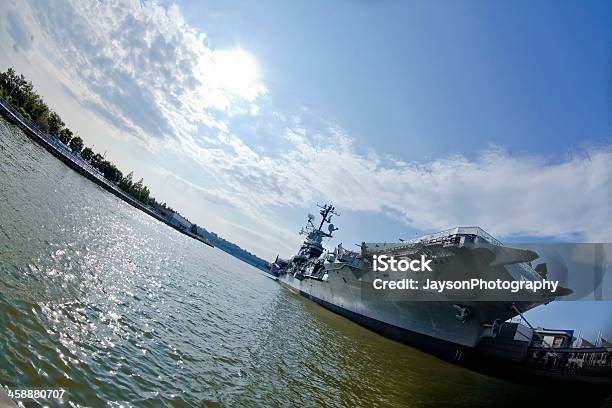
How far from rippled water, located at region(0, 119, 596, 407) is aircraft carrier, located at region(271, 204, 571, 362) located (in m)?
2.85

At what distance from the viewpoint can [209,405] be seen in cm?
566

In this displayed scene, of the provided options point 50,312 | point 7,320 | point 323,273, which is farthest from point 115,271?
point 323,273

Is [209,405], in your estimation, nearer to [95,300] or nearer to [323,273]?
[95,300]

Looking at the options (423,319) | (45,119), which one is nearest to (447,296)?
(423,319)

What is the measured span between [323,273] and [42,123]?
6534 cm

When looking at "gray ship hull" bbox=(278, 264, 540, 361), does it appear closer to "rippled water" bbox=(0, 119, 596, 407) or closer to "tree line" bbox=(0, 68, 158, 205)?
"rippled water" bbox=(0, 119, 596, 407)

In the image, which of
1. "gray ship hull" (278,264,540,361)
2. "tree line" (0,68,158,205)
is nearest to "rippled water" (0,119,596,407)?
"gray ship hull" (278,264,540,361)

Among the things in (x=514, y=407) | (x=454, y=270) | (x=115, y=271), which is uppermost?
(x=454, y=270)

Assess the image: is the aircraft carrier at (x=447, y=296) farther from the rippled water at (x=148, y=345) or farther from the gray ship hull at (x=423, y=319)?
the rippled water at (x=148, y=345)

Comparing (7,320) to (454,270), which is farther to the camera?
(454,270)

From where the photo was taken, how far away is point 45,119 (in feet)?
207

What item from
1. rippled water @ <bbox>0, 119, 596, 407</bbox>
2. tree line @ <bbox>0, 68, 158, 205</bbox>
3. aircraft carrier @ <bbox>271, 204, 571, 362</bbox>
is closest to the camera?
rippled water @ <bbox>0, 119, 596, 407</bbox>

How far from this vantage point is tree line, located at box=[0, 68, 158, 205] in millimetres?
60688

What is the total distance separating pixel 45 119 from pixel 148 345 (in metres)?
77.7
